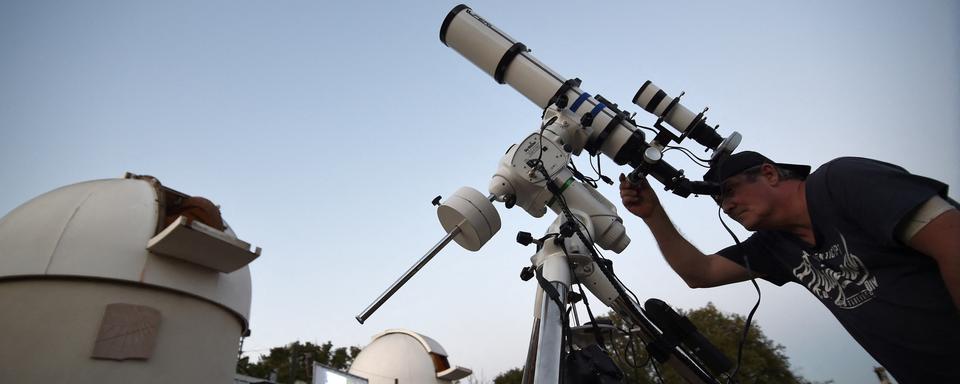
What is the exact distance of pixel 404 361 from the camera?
1220 centimetres

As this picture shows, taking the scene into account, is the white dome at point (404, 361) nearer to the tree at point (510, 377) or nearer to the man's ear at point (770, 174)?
the man's ear at point (770, 174)

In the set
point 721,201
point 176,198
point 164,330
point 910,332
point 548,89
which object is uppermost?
point 176,198

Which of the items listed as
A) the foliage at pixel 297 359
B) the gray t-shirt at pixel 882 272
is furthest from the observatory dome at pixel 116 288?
the foliage at pixel 297 359

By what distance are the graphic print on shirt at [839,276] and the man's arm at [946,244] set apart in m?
0.26

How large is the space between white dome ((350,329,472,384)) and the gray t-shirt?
38.5ft

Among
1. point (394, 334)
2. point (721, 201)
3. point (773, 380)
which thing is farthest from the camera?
point (773, 380)

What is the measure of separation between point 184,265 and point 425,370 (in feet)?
29.0

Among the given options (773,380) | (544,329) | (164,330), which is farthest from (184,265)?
(773,380)

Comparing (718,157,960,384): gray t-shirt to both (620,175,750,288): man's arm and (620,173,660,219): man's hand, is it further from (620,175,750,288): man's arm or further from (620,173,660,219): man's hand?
(620,173,660,219): man's hand

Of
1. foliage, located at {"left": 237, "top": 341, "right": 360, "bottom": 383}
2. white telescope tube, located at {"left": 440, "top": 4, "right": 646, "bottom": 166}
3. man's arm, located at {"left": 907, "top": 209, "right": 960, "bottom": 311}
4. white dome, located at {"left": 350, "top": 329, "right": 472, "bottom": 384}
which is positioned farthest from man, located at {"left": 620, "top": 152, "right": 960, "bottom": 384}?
foliage, located at {"left": 237, "top": 341, "right": 360, "bottom": 383}

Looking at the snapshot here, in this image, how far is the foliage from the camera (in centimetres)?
3228

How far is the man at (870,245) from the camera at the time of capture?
1221mm

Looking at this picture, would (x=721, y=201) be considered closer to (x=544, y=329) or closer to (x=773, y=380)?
(x=544, y=329)

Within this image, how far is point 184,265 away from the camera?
4.59 metres
